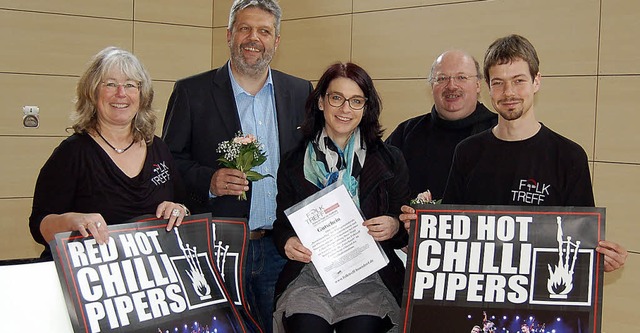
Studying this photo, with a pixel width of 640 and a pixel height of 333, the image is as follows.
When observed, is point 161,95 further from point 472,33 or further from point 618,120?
point 618,120

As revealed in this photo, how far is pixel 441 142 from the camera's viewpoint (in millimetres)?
3764

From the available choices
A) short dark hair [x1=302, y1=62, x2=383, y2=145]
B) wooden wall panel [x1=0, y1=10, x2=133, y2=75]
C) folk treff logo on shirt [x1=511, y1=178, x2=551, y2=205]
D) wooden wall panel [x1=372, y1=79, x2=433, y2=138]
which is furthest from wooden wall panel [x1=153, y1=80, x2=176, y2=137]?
folk treff logo on shirt [x1=511, y1=178, x2=551, y2=205]

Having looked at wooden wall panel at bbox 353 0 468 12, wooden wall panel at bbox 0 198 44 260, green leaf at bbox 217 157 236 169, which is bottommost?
wooden wall panel at bbox 0 198 44 260

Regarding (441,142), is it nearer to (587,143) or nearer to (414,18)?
(587,143)

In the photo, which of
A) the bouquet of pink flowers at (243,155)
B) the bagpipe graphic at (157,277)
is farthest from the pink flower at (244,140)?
the bagpipe graphic at (157,277)

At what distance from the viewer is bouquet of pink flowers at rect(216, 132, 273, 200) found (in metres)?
3.27

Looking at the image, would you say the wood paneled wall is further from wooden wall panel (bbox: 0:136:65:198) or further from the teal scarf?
the teal scarf

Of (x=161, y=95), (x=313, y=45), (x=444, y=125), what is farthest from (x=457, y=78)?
(x=161, y=95)

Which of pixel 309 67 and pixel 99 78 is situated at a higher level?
pixel 309 67

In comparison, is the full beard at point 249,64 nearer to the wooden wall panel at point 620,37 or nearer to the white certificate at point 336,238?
the white certificate at point 336,238

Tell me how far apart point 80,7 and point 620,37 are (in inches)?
174

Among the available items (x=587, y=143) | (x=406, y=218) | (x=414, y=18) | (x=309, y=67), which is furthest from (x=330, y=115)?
(x=309, y=67)

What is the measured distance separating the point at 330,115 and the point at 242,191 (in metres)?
0.53

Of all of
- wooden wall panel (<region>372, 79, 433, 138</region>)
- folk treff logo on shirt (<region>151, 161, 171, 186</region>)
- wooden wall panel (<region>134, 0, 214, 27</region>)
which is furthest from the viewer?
wooden wall panel (<region>134, 0, 214, 27</region>)
